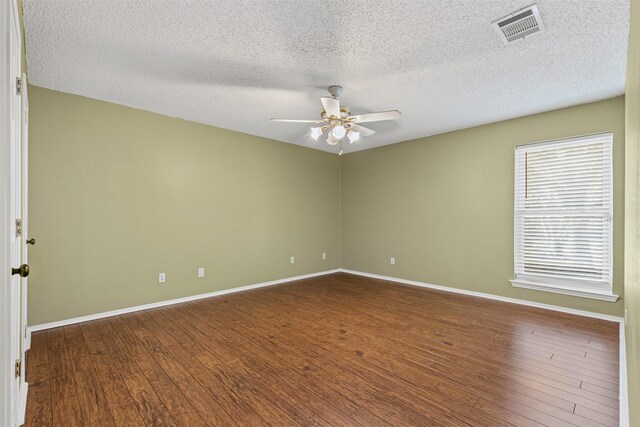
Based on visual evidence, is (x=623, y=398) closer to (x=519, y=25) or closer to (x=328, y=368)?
(x=328, y=368)

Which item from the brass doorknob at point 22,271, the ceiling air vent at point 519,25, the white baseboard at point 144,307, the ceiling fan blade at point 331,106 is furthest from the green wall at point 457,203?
the brass doorknob at point 22,271

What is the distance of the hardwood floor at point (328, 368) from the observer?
1.82 metres

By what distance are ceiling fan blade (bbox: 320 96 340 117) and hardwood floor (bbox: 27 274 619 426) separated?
2.18 metres

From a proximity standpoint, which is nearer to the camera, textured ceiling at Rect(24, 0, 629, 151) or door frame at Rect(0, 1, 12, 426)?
door frame at Rect(0, 1, 12, 426)

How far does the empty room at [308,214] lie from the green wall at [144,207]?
0.02 metres

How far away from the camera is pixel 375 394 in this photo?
6.58ft

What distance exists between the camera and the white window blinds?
3.45 metres

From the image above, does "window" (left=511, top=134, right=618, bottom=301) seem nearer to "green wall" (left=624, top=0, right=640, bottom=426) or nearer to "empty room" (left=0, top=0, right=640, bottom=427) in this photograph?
"empty room" (left=0, top=0, right=640, bottom=427)

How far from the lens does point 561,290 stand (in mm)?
3703

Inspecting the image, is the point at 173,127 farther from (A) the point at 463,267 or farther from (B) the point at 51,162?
(A) the point at 463,267

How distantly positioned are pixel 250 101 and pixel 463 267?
381cm

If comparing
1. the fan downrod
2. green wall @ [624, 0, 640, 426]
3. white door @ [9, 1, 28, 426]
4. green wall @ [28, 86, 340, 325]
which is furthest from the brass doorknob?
the fan downrod

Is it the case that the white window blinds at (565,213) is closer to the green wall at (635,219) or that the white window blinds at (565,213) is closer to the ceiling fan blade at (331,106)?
the green wall at (635,219)

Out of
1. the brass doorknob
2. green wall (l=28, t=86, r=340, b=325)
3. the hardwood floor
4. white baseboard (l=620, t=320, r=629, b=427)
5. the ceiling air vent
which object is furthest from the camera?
green wall (l=28, t=86, r=340, b=325)
